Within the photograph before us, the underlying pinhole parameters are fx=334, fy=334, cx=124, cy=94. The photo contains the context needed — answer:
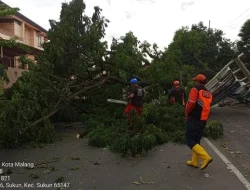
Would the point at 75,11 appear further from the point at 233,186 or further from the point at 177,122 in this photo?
the point at 233,186

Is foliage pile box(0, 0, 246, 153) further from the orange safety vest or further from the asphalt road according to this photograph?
the orange safety vest

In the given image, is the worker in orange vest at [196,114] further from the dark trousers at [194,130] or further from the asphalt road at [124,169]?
the asphalt road at [124,169]

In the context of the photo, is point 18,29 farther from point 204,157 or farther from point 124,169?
point 204,157

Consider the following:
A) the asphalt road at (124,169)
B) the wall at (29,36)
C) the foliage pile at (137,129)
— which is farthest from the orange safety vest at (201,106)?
the wall at (29,36)

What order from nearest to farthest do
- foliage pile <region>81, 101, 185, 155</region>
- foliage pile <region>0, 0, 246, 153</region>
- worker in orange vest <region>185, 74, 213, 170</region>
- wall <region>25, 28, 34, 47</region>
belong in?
worker in orange vest <region>185, 74, 213, 170</region>
foliage pile <region>81, 101, 185, 155</region>
foliage pile <region>0, 0, 246, 153</region>
wall <region>25, 28, 34, 47</region>

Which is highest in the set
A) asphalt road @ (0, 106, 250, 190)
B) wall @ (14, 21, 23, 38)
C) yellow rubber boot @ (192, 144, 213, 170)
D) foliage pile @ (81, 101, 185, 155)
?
wall @ (14, 21, 23, 38)

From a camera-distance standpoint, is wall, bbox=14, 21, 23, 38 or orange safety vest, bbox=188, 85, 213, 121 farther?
wall, bbox=14, 21, 23, 38

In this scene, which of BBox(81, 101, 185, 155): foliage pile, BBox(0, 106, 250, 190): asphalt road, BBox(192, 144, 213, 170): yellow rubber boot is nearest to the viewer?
BBox(0, 106, 250, 190): asphalt road

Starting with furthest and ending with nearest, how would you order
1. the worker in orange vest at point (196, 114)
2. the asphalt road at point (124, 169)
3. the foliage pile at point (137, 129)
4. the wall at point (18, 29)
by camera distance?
the wall at point (18, 29) → the foliage pile at point (137, 129) → the worker in orange vest at point (196, 114) → the asphalt road at point (124, 169)

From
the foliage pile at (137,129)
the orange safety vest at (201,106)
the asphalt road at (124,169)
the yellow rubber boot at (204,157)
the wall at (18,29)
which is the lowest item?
the asphalt road at (124,169)

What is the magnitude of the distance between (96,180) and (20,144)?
341cm

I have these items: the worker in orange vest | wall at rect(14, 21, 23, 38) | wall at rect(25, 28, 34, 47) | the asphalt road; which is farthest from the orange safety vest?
wall at rect(25, 28, 34, 47)

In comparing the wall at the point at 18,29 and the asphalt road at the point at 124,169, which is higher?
the wall at the point at 18,29

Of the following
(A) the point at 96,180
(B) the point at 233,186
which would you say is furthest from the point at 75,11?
(B) the point at 233,186
